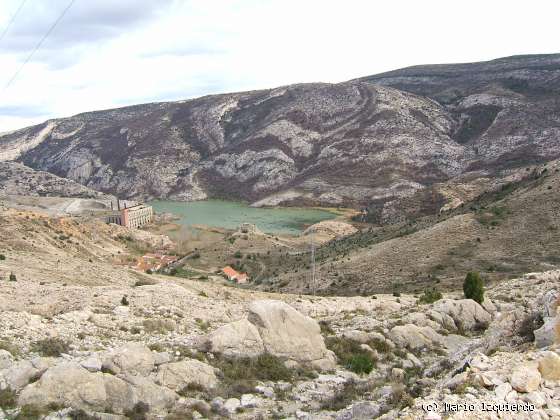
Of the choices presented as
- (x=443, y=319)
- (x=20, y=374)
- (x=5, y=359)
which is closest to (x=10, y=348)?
(x=5, y=359)

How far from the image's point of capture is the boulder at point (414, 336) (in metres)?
16.2

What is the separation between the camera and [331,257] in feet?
165

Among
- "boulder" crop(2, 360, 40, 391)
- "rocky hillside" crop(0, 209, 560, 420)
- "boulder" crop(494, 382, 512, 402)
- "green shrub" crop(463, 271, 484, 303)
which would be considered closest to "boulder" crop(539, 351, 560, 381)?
"rocky hillside" crop(0, 209, 560, 420)

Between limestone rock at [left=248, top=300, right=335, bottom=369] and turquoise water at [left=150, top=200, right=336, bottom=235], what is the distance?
79851mm

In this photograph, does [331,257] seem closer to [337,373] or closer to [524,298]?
[524,298]

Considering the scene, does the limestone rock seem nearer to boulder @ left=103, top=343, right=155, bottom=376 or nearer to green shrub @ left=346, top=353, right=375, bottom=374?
green shrub @ left=346, top=353, right=375, bottom=374

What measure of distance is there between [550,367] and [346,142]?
137 m

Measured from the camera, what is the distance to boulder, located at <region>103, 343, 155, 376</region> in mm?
11164

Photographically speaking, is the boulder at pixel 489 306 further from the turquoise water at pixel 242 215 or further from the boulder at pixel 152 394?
the turquoise water at pixel 242 215

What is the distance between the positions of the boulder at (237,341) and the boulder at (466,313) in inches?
344

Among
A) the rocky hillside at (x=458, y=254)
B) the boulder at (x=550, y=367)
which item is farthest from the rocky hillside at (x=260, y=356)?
the rocky hillside at (x=458, y=254)

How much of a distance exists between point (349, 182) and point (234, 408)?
11794 centimetres

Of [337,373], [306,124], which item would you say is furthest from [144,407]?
[306,124]

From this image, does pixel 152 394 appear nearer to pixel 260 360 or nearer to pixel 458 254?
pixel 260 360
